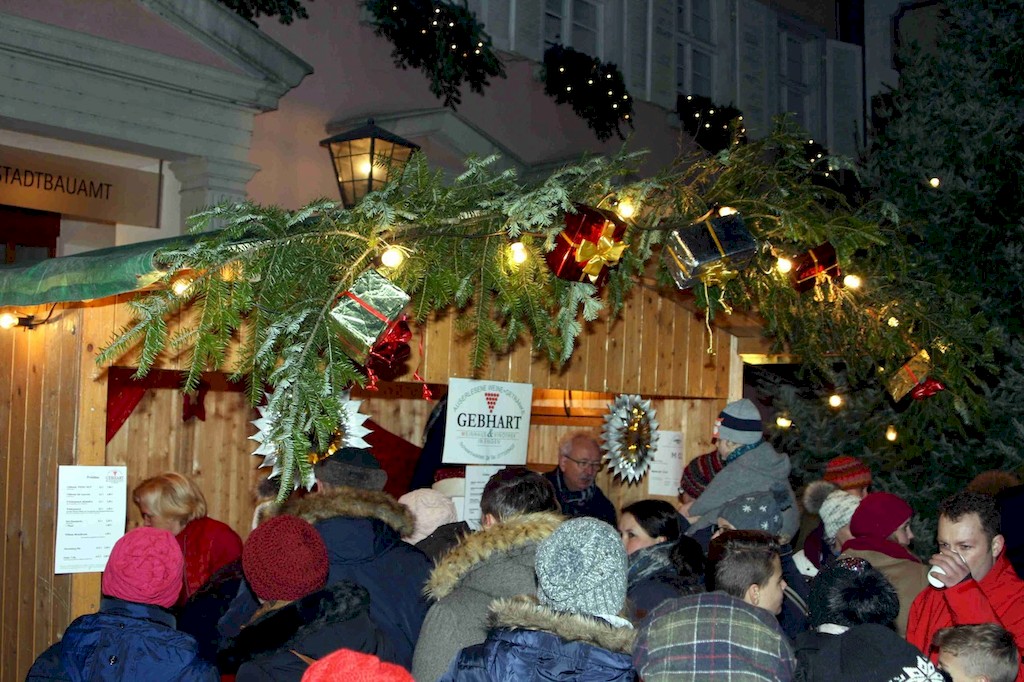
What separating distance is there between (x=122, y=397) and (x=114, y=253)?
253 cm

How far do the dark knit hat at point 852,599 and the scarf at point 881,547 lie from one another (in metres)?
0.80

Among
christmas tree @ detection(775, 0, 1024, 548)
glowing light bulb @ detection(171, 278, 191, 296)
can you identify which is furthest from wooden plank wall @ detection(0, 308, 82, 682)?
christmas tree @ detection(775, 0, 1024, 548)

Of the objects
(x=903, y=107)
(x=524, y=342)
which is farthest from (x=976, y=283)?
(x=524, y=342)

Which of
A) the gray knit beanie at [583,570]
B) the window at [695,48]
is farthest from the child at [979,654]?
the window at [695,48]

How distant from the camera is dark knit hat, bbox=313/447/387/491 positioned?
4516 mm

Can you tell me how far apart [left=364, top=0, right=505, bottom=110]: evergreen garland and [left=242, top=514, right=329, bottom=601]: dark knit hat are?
674cm

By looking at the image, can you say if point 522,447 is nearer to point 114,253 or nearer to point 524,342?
point 524,342

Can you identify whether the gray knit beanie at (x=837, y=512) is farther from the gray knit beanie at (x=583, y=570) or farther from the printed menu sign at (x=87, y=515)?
the printed menu sign at (x=87, y=515)

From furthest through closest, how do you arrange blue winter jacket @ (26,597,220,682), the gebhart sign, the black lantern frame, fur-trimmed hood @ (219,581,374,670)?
the gebhart sign
the black lantern frame
blue winter jacket @ (26,597,220,682)
fur-trimmed hood @ (219,581,374,670)

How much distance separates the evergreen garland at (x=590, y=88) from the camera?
35.6 ft

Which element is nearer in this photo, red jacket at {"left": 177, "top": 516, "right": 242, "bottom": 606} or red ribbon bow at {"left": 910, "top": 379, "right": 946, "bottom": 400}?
red jacket at {"left": 177, "top": 516, "right": 242, "bottom": 606}

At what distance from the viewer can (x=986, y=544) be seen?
4.20 m

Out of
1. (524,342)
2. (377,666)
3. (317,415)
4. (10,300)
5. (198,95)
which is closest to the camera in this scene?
(377,666)

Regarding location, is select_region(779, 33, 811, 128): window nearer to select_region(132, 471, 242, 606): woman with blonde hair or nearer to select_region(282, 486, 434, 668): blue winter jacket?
select_region(132, 471, 242, 606): woman with blonde hair
